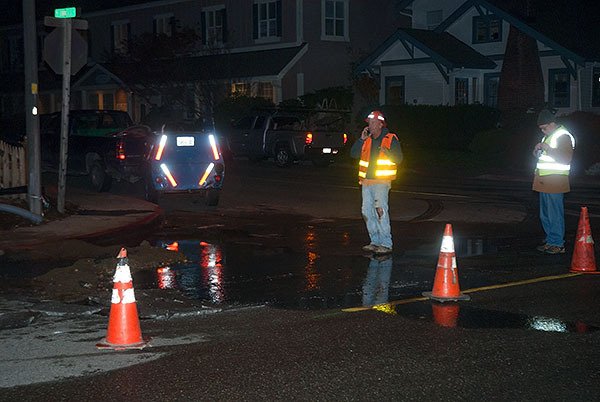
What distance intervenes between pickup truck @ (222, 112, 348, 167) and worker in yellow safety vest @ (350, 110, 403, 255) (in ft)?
58.6

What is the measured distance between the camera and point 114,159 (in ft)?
67.8

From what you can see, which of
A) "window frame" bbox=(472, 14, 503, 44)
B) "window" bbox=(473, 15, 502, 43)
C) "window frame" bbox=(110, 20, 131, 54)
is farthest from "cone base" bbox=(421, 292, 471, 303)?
"window frame" bbox=(110, 20, 131, 54)

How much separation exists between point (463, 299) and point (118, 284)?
3.56 m

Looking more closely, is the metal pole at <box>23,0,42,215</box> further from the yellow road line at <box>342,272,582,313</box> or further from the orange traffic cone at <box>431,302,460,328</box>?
the orange traffic cone at <box>431,302,460,328</box>

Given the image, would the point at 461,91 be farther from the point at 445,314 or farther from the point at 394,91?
the point at 445,314

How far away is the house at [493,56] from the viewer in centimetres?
3572

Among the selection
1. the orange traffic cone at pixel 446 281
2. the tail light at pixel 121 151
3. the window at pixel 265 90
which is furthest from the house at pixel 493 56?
the orange traffic cone at pixel 446 281

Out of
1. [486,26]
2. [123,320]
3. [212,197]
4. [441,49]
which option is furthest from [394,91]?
[123,320]

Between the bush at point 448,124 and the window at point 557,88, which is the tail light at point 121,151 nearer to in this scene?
the bush at point 448,124

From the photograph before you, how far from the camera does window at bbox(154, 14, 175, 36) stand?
47594mm

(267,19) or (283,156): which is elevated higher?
(267,19)

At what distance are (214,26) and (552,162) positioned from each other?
35594mm

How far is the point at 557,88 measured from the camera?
121 ft

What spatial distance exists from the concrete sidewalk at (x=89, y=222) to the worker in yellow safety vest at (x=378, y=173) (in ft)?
14.4
